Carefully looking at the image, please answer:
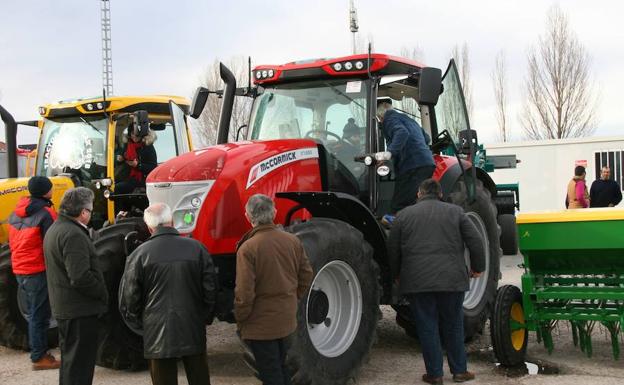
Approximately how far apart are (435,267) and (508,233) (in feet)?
27.1

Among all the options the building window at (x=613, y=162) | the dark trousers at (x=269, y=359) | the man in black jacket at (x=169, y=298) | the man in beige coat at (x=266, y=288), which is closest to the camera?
the man in black jacket at (x=169, y=298)

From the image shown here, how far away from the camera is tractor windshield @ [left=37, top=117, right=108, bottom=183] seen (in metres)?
9.09

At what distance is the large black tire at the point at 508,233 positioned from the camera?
44.0 ft

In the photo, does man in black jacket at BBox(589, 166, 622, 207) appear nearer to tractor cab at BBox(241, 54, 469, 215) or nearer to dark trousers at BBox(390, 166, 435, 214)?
tractor cab at BBox(241, 54, 469, 215)

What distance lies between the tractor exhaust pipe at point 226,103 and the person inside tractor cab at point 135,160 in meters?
2.36

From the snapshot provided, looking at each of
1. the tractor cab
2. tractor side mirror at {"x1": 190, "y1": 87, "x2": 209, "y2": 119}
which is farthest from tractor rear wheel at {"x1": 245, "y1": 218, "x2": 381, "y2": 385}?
tractor side mirror at {"x1": 190, "y1": 87, "x2": 209, "y2": 119}

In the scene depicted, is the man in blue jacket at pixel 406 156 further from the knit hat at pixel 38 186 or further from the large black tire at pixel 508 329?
the knit hat at pixel 38 186

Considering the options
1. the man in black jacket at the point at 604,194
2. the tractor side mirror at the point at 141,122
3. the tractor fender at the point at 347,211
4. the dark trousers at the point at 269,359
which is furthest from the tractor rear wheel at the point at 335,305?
the man in black jacket at the point at 604,194

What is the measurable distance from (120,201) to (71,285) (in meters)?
2.33

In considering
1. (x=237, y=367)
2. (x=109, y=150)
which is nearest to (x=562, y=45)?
(x=109, y=150)

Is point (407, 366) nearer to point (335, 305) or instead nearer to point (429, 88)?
point (335, 305)

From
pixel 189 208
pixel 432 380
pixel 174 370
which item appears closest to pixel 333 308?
pixel 432 380

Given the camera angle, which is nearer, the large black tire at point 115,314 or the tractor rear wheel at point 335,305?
the tractor rear wheel at point 335,305

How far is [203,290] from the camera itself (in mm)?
4516
